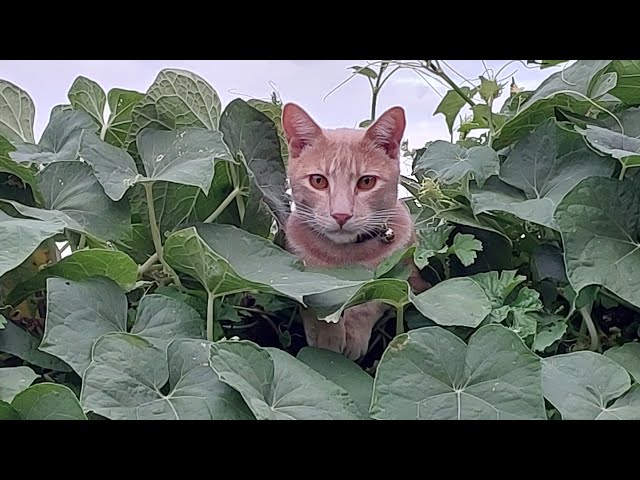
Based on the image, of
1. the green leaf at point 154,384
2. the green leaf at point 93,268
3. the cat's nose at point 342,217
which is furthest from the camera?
the cat's nose at point 342,217

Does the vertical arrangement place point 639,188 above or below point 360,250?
above

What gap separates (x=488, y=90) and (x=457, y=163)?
17 cm

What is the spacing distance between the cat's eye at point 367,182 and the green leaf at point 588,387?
1.23 ft

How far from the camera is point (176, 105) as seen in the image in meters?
0.72

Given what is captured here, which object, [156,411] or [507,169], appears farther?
[507,169]

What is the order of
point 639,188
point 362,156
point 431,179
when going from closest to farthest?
point 639,188
point 431,179
point 362,156

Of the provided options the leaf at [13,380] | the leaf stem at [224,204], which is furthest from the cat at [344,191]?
the leaf at [13,380]

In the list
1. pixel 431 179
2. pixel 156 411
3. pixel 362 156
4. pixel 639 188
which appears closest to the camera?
pixel 156 411

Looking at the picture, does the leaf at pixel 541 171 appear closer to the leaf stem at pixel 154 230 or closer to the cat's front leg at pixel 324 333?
the cat's front leg at pixel 324 333

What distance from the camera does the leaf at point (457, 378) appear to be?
19.2 inches

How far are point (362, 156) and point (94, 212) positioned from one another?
A: 342mm
